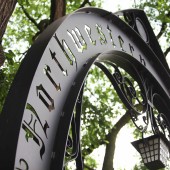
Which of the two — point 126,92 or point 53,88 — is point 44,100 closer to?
point 53,88

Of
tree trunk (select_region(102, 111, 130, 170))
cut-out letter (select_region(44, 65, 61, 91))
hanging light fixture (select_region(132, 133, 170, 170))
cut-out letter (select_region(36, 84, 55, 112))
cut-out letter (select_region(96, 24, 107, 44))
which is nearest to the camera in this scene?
cut-out letter (select_region(36, 84, 55, 112))

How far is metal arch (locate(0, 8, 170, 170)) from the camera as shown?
203 cm

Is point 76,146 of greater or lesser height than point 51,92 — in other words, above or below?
below

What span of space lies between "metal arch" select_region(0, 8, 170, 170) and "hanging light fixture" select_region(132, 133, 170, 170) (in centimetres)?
128

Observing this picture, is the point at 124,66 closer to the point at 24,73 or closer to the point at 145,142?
the point at 145,142

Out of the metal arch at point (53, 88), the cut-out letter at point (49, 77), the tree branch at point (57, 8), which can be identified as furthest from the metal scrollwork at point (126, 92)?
the tree branch at point (57, 8)

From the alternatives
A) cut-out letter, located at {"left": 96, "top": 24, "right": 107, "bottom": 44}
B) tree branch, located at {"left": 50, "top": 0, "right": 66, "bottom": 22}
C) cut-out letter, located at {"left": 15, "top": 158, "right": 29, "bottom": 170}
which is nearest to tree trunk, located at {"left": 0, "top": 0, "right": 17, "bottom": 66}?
cut-out letter, located at {"left": 96, "top": 24, "right": 107, "bottom": 44}

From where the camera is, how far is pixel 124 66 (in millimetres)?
4344

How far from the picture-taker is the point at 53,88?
8.23 feet

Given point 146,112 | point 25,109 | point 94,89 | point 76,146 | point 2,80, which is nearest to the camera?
point 25,109

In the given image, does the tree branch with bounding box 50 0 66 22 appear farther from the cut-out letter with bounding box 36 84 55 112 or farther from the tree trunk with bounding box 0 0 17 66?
the cut-out letter with bounding box 36 84 55 112

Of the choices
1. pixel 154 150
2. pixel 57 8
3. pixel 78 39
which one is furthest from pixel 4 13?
pixel 57 8

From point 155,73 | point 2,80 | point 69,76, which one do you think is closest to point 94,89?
point 2,80

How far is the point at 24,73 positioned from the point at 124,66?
225cm
